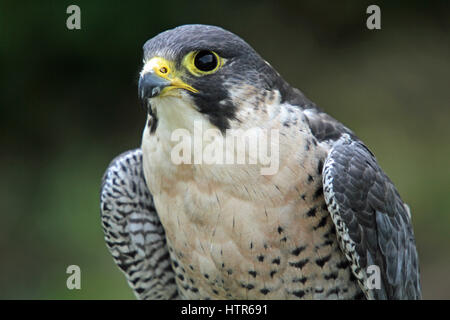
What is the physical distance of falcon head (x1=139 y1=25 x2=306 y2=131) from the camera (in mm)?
2654

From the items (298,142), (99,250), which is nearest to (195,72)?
(298,142)

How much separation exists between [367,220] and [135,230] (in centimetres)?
137

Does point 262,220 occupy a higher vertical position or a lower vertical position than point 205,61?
lower

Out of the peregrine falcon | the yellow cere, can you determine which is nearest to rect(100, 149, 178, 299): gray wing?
the peregrine falcon

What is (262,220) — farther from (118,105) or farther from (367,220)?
(118,105)

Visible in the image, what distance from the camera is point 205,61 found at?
269 cm

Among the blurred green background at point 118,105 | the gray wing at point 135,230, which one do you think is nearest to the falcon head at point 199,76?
the gray wing at point 135,230

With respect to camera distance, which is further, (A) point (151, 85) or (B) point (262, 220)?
(B) point (262, 220)

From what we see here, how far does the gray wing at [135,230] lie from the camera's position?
343 cm

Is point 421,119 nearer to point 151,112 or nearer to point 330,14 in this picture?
point 330,14

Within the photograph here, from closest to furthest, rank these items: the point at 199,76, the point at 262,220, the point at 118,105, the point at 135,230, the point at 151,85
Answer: the point at 151,85, the point at 199,76, the point at 262,220, the point at 135,230, the point at 118,105

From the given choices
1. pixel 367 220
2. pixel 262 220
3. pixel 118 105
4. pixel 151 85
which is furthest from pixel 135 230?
pixel 118 105

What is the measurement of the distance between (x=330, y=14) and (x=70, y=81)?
3.13 m

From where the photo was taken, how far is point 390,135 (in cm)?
652
